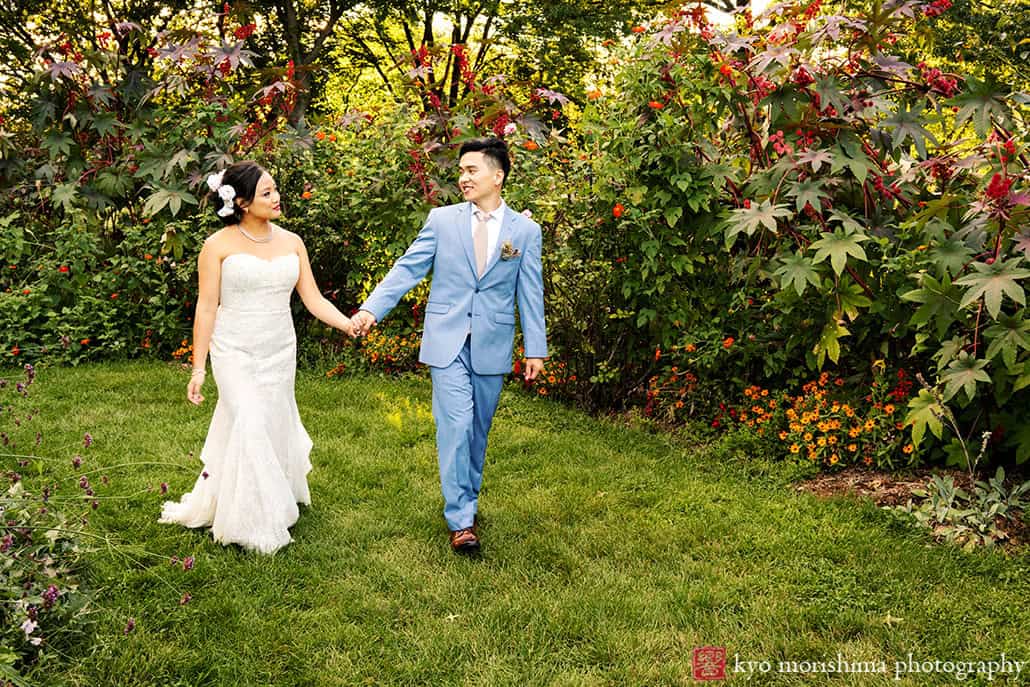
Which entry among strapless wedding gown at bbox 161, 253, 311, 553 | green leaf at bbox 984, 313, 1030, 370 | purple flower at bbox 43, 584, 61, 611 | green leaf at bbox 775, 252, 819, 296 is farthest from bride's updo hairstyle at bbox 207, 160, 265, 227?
green leaf at bbox 984, 313, 1030, 370

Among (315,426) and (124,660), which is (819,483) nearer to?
(315,426)

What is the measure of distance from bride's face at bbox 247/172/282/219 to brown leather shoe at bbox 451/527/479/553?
1.69m

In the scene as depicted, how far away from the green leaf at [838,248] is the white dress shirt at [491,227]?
161 centimetres

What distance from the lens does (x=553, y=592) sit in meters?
3.46

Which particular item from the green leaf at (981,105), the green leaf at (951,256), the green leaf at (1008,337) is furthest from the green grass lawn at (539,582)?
the green leaf at (981,105)

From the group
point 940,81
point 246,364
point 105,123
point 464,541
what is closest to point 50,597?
point 246,364

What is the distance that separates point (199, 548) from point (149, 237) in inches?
163

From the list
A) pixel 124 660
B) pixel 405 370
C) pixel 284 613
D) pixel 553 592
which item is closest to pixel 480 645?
pixel 553 592

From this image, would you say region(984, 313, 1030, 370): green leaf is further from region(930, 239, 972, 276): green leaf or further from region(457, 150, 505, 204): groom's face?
region(457, 150, 505, 204): groom's face

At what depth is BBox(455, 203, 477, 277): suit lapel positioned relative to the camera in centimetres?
386

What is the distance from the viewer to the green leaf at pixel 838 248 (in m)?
4.11

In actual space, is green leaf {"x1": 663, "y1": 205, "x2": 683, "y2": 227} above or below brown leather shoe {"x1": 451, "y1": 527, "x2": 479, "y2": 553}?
above

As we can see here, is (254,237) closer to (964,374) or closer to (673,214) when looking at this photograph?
(673,214)

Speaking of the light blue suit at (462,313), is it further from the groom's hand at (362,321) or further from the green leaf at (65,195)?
the green leaf at (65,195)
